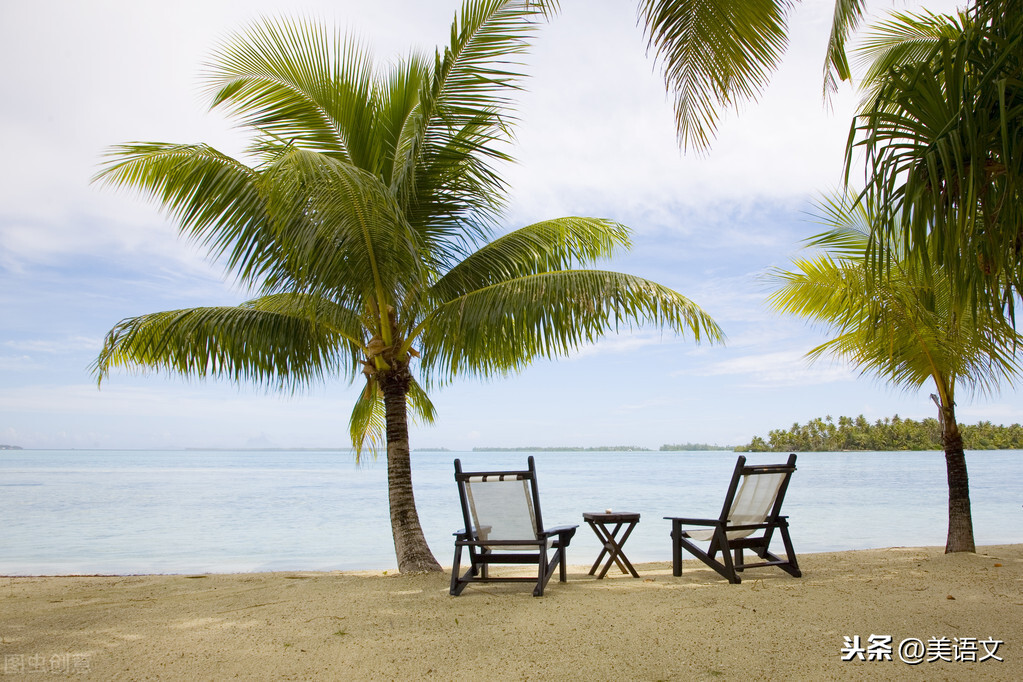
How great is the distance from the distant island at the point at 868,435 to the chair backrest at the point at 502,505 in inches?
2202

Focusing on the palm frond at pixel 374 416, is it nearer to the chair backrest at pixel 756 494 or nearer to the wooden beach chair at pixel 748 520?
the wooden beach chair at pixel 748 520

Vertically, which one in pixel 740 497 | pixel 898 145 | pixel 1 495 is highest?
pixel 898 145

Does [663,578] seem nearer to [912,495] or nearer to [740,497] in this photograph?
[740,497]

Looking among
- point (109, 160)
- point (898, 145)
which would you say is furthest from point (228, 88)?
point (898, 145)

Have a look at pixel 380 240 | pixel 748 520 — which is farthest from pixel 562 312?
pixel 748 520

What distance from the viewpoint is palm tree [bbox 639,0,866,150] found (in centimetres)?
408

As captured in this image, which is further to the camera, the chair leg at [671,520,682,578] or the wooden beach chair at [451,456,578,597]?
the chair leg at [671,520,682,578]

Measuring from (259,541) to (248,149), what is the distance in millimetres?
9474

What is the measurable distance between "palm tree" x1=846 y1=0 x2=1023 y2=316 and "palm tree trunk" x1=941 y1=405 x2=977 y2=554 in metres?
4.66

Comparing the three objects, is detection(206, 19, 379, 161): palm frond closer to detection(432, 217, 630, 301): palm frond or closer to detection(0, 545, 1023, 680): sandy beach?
detection(432, 217, 630, 301): palm frond

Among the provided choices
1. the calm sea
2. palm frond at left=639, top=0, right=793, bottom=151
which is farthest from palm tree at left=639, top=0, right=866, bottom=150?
the calm sea

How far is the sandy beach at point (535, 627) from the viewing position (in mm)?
3527

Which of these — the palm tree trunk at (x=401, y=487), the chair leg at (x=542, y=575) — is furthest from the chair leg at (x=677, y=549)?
the palm tree trunk at (x=401, y=487)

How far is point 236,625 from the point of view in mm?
4590
